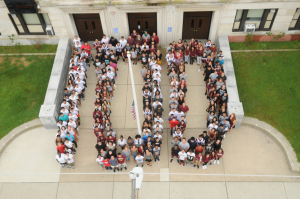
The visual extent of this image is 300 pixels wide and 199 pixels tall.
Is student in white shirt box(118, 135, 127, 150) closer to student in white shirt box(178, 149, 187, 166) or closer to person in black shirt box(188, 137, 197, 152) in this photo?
student in white shirt box(178, 149, 187, 166)

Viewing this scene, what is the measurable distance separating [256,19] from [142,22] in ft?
24.2

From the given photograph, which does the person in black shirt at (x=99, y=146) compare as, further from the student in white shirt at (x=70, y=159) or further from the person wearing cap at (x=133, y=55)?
the person wearing cap at (x=133, y=55)

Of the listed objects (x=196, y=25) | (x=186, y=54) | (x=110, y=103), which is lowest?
(x=110, y=103)

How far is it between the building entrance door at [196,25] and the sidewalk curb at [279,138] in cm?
689

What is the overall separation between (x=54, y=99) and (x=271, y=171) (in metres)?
12.0

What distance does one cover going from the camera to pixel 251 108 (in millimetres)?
14617

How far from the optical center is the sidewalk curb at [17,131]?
1396 centimetres

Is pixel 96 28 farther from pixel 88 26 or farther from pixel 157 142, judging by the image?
pixel 157 142

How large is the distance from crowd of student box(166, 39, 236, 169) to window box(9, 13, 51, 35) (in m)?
8.46

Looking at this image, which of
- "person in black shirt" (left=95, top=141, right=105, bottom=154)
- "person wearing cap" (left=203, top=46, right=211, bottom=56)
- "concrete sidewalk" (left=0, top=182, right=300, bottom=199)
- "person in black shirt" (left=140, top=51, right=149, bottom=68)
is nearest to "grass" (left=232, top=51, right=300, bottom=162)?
"person wearing cap" (left=203, top=46, right=211, bottom=56)

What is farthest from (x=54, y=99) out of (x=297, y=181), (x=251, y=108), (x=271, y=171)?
(x=297, y=181)

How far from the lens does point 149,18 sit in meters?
17.0

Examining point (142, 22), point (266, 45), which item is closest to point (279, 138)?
point (266, 45)

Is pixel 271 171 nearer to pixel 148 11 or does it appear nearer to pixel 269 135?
pixel 269 135
